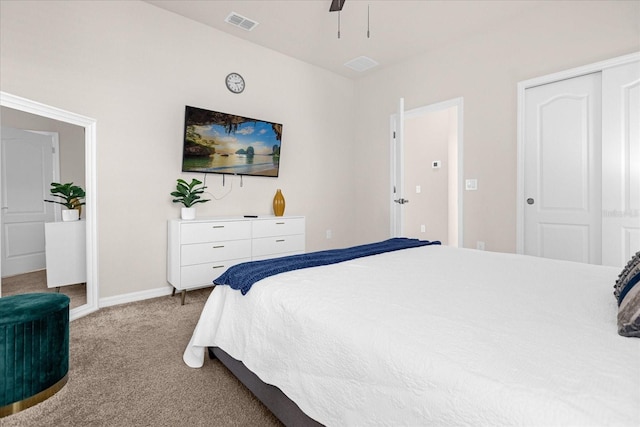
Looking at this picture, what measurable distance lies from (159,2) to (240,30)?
0.83 meters

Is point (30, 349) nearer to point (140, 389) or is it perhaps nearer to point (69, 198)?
point (140, 389)

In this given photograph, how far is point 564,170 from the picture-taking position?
3129mm

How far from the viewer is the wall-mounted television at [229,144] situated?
11.4ft

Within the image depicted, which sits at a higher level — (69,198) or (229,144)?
(229,144)

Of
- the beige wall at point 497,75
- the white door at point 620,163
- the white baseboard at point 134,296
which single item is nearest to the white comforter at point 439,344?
the white door at point 620,163

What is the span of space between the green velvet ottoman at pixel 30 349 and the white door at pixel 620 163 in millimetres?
3939

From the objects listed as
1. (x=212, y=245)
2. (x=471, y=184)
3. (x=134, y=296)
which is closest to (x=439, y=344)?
(x=212, y=245)

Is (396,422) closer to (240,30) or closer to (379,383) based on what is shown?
(379,383)

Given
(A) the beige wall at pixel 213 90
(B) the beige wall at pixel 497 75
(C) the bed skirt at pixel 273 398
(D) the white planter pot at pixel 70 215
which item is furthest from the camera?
(B) the beige wall at pixel 497 75

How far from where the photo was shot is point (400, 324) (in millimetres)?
991

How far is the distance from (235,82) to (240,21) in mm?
639

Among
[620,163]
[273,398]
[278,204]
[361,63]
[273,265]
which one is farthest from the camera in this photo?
[361,63]

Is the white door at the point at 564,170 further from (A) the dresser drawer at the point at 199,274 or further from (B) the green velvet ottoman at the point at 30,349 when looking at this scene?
(B) the green velvet ottoman at the point at 30,349

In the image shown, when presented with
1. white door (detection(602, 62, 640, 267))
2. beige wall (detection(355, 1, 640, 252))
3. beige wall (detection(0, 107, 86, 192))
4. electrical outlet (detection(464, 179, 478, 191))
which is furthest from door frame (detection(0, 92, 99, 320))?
white door (detection(602, 62, 640, 267))
